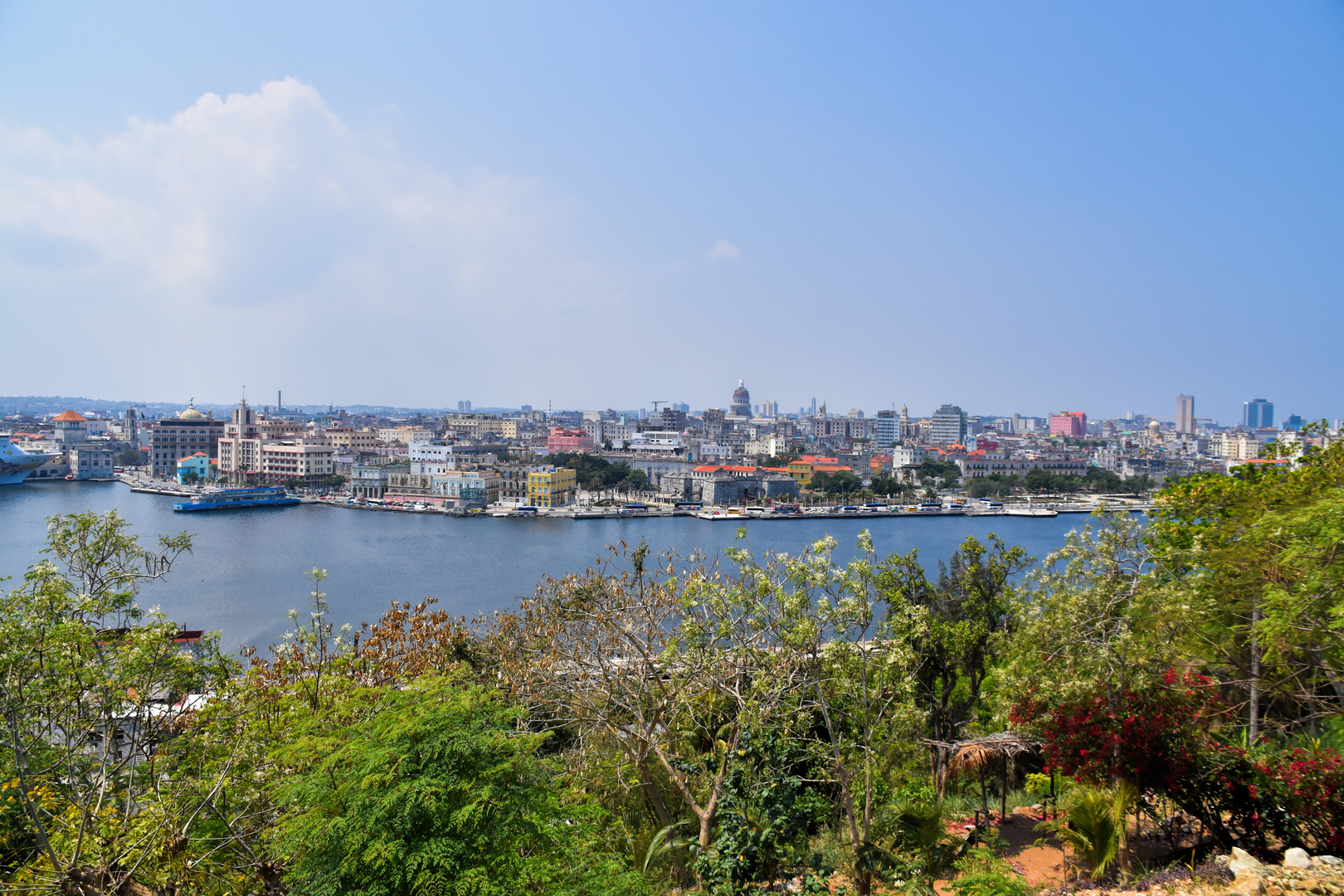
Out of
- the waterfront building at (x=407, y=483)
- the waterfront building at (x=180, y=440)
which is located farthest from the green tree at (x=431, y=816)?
the waterfront building at (x=180, y=440)

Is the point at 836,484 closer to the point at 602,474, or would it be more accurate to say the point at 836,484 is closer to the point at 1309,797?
the point at 602,474

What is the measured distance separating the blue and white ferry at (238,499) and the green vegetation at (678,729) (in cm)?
2241

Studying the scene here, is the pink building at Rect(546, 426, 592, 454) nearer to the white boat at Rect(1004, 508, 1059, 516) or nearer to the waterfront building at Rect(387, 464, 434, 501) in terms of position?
the waterfront building at Rect(387, 464, 434, 501)

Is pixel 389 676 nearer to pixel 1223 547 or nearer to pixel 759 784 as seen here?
pixel 759 784

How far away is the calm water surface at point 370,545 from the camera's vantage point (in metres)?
11.9

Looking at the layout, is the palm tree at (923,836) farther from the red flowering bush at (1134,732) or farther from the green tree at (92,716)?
the green tree at (92,716)

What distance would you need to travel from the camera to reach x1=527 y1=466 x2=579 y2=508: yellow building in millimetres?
25453

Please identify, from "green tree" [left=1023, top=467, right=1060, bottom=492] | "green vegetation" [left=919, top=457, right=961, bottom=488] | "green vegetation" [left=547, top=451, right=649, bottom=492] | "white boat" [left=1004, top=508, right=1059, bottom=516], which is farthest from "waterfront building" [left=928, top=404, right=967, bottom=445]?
"green vegetation" [left=547, top=451, right=649, bottom=492]

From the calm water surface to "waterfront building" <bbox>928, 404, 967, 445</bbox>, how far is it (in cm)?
3088

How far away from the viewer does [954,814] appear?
11.5 feet

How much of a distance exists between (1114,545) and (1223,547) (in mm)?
583

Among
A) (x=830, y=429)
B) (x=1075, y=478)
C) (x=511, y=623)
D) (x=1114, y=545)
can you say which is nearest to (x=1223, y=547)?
(x=1114, y=545)

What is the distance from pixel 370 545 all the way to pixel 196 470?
16979 millimetres

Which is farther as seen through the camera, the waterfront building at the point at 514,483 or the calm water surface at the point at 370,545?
the waterfront building at the point at 514,483
